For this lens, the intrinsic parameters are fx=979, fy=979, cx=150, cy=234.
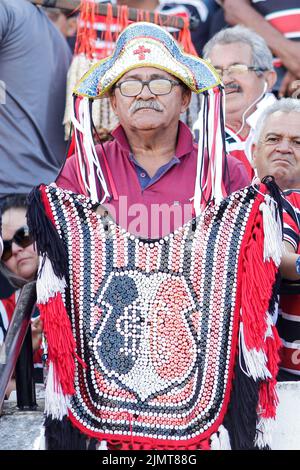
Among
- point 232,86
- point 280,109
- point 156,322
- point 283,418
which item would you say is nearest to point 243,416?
point 283,418

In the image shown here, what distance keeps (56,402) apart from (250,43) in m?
2.37

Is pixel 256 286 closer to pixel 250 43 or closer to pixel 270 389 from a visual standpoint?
pixel 270 389

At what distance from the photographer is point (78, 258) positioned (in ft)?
10.9

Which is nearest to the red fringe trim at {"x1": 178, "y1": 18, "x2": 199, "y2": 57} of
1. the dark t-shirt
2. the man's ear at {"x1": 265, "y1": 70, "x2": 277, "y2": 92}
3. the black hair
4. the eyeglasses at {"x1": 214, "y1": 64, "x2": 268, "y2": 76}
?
the eyeglasses at {"x1": 214, "y1": 64, "x2": 268, "y2": 76}

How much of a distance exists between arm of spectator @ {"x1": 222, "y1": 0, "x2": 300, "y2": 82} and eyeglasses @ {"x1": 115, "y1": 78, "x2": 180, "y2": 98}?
74.7 inches

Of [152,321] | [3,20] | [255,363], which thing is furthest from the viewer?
[3,20]

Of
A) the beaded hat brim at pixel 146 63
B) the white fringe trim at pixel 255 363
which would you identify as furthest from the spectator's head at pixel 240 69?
the white fringe trim at pixel 255 363

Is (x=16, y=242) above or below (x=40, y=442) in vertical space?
above

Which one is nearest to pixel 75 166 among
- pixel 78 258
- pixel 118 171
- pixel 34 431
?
pixel 118 171

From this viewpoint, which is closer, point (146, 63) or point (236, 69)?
point (146, 63)

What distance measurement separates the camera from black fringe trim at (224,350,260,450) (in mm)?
3168

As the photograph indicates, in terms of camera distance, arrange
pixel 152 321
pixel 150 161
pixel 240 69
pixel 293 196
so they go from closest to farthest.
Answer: pixel 152 321
pixel 150 161
pixel 293 196
pixel 240 69

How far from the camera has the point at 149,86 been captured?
3.51 meters

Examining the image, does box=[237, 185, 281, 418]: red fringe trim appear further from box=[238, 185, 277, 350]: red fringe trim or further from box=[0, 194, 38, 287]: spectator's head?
box=[0, 194, 38, 287]: spectator's head
